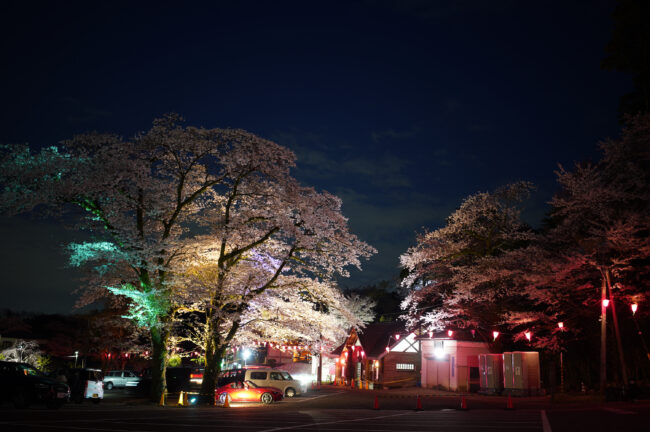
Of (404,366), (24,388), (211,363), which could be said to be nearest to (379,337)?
(404,366)

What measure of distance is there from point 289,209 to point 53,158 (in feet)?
32.6

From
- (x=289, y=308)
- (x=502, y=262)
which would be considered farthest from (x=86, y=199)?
(x=502, y=262)

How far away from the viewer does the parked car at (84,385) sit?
21.7 meters

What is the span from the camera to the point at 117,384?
123 ft

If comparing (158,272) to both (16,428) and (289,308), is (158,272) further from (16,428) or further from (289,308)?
(16,428)

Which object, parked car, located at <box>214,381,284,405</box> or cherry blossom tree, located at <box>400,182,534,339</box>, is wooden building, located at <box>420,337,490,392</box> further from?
parked car, located at <box>214,381,284,405</box>

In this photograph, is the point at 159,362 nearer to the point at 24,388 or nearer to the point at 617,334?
the point at 24,388

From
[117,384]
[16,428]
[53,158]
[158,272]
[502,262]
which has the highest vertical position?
[53,158]

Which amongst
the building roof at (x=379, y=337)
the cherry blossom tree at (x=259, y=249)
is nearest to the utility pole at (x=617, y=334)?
the cherry blossom tree at (x=259, y=249)

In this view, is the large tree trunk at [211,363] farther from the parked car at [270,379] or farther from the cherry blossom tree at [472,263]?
the cherry blossom tree at [472,263]

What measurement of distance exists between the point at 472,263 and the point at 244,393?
57.3 feet

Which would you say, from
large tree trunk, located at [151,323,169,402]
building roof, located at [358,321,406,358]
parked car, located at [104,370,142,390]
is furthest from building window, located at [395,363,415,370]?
large tree trunk, located at [151,323,169,402]

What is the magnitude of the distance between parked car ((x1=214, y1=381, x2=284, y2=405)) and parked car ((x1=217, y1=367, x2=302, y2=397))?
3.28m

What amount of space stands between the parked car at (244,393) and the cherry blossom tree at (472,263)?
547 inches
